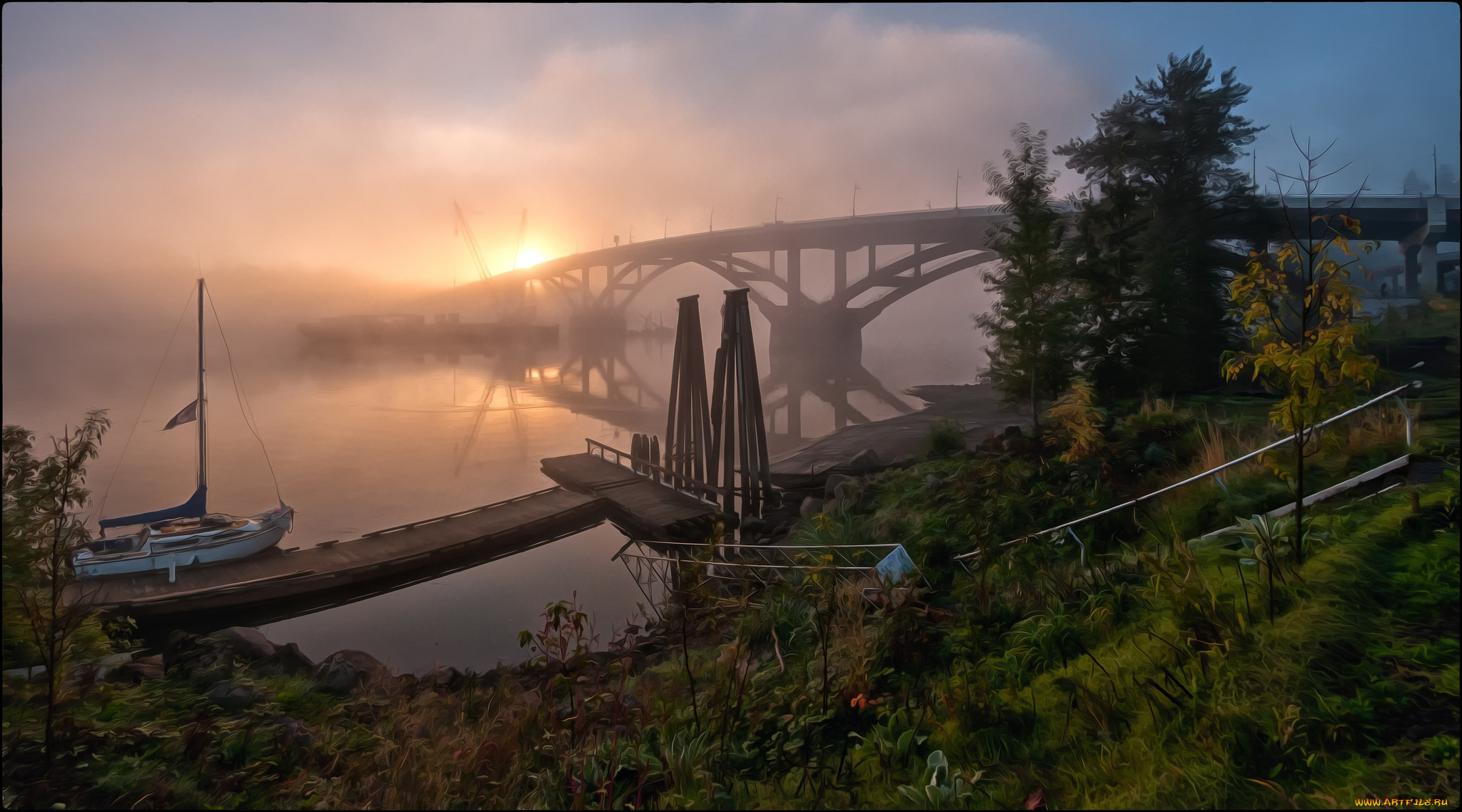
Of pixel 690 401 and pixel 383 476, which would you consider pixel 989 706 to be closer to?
pixel 690 401

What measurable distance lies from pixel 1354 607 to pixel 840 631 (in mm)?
2614

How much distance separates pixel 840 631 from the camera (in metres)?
4.27

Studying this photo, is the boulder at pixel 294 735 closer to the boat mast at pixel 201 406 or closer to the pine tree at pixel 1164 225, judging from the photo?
the boat mast at pixel 201 406

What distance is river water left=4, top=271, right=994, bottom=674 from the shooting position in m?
8.38

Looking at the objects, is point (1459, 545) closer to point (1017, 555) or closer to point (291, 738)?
point (1017, 555)

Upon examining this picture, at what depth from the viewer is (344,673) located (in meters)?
5.88

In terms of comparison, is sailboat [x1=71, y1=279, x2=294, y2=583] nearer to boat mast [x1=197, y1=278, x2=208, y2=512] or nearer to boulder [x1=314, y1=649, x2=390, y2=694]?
boat mast [x1=197, y1=278, x2=208, y2=512]

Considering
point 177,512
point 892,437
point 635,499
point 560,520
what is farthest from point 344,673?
point 892,437

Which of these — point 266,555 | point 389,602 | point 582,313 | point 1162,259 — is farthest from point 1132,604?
point 582,313

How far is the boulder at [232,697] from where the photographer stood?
4.72 metres

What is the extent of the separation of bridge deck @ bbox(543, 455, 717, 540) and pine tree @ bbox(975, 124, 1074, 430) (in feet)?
18.9

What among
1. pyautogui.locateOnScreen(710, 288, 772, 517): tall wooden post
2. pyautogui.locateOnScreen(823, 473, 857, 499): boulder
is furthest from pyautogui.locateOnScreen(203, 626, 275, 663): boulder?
pyautogui.locateOnScreen(823, 473, 857, 499): boulder

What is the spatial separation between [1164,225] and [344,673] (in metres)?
13.2

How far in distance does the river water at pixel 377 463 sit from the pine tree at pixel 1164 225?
8322mm
